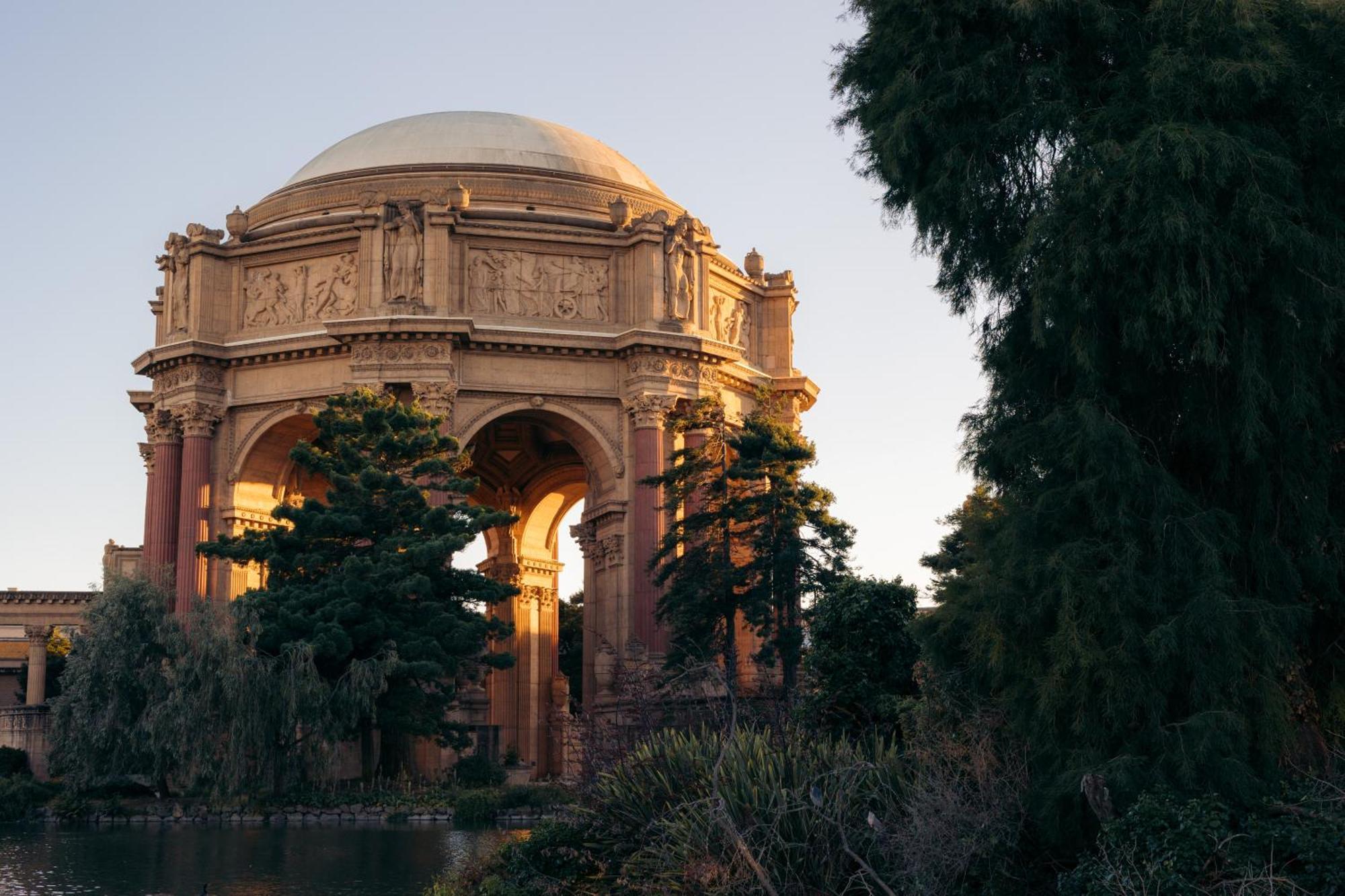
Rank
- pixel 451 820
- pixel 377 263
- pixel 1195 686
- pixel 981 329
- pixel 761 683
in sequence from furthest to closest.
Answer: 1. pixel 377 263
2. pixel 451 820
3. pixel 761 683
4. pixel 981 329
5. pixel 1195 686

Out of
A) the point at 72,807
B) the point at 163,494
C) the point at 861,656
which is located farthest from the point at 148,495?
the point at 861,656

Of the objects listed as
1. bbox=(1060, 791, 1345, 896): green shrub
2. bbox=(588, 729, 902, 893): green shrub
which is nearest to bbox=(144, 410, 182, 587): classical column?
bbox=(588, 729, 902, 893): green shrub

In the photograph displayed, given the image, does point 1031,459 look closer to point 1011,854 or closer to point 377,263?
point 1011,854

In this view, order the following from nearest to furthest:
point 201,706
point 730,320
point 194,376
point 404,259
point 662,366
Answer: point 201,706 → point 404,259 → point 662,366 → point 194,376 → point 730,320

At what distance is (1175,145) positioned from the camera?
14.2 m

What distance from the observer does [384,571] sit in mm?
29828

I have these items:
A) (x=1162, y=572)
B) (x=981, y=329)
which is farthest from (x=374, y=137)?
(x=1162, y=572)

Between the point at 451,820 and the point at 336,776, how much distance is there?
3148mm

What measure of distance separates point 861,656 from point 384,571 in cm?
1161

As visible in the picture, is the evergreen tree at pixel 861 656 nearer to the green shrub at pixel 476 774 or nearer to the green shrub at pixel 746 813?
the green shrub at pixel 746 813

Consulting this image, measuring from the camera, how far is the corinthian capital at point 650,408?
39156 millimetres

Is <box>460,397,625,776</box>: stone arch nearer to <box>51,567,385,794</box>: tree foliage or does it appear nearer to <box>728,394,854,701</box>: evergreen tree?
<box>728,394,854,701</box>: evergreen tree

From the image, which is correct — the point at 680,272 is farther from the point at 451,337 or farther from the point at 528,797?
the point at 528,797

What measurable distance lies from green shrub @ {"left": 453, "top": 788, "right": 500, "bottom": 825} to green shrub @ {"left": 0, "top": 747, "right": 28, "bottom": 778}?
13365 millimetres
